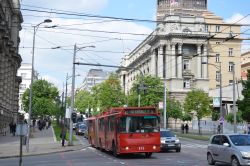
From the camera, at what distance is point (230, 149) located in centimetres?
1986

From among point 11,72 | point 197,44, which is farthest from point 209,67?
point 11,72

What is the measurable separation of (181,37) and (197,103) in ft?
107

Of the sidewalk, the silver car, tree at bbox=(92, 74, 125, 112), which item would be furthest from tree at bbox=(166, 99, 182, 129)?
the silver car

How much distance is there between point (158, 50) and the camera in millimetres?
114938

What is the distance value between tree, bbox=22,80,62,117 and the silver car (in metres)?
79.4

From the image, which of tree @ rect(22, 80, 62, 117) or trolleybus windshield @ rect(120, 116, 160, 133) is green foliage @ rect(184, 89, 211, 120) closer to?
tree @ rect(22, 80, 62, 117)

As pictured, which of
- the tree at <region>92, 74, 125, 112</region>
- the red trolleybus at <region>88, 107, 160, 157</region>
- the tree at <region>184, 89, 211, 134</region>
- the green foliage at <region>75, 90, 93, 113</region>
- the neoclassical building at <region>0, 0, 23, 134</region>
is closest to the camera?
the red trolleybus at <region>88, 107, 160, 157</region>

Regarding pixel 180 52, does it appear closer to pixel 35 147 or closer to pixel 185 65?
pixel 185 65

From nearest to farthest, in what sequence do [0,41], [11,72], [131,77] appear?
[0,41] < [11,72] < [131,77]

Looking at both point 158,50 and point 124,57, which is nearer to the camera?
point 158,50

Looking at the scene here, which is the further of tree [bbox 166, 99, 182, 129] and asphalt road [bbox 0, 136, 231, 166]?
tree [bbox 166, 99, 182, 129]

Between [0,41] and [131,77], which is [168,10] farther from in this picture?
[0,41]

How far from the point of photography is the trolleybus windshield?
2714cm

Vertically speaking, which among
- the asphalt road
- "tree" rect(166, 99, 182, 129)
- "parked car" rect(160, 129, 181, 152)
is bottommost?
the asphalt road
